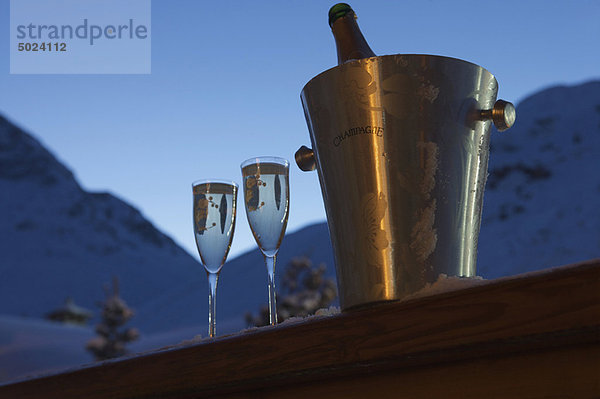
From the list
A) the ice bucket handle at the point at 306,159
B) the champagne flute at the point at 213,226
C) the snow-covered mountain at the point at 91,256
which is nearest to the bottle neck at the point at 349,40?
the ice bucket handle at the point at 306,159

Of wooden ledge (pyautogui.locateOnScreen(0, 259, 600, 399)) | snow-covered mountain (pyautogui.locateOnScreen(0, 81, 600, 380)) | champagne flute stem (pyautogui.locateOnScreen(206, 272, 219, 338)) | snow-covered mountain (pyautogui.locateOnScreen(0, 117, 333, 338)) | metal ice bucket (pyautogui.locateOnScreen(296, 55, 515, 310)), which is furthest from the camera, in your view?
snow-covered mountain (pyautogui.locateOnScreen(0, 117, 333, 338))

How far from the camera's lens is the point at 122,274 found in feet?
130

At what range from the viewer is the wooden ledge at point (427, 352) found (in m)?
0.37

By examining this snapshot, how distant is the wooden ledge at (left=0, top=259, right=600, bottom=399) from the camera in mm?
371

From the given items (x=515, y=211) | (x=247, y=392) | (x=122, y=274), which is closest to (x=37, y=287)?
(x=122, y=274)

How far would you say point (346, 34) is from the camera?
68 cm

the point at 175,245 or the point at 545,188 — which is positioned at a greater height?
the point at 175,245

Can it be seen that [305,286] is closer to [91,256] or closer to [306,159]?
[306,159]

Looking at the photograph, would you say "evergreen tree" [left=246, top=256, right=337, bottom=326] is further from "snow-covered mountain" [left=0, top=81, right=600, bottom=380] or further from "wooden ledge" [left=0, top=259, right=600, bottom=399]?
"wooden ledge" [left=0, top=259, right=600, bottom=399]

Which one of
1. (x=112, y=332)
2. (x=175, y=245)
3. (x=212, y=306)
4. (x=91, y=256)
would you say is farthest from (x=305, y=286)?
(x=175, y=245)

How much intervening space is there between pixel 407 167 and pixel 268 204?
0.82 ft

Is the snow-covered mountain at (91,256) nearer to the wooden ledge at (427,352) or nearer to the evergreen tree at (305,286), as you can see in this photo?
the evergreen tree at (305,286)

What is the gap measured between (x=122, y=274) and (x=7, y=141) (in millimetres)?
30589

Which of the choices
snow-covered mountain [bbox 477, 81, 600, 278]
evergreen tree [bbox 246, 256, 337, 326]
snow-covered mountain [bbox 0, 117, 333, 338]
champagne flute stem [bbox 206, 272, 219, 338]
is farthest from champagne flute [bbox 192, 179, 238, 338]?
snow-covered mountain [bbox 0, 117, 333, 338]
